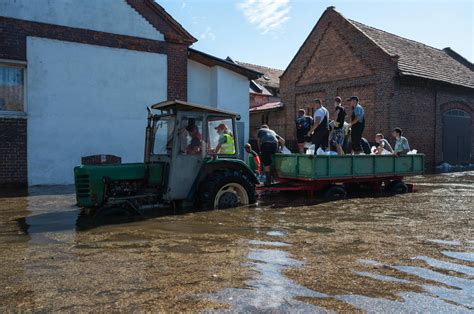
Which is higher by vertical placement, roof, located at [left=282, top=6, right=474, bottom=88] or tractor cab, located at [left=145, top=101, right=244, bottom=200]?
roof, located at [left=282, top=6, right=474, bottom=88]

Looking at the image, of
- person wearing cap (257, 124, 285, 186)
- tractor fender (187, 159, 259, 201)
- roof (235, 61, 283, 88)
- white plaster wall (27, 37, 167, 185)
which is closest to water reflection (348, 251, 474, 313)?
tractor fender (187, 159, 259, 201)

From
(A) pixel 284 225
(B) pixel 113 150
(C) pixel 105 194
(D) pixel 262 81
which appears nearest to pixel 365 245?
(A) pixel 284 225

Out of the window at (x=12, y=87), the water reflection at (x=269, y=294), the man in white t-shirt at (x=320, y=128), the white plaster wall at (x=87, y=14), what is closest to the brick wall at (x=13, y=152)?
the window at (x=12, y=87)

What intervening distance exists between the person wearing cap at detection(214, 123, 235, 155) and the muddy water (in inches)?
47.3

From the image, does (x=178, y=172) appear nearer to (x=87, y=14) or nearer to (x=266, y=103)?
(x=87, y=14)

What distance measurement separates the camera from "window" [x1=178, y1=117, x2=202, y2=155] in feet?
24.9

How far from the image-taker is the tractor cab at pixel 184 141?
295 inches

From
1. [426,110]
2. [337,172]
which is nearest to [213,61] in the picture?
[337,172]

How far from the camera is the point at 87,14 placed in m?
12.6

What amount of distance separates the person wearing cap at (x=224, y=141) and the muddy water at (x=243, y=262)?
120 centimetres

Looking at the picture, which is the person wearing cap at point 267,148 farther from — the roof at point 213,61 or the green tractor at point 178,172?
the roof at point 213,61

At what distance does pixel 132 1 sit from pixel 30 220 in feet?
28.2

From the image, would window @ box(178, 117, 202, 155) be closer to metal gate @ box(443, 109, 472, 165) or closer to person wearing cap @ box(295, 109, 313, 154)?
person wearing cap @ box(295, 109, 313, 154)

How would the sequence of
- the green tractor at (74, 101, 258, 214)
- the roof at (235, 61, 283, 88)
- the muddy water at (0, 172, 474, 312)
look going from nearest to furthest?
the muddy water at (0, 172, 474, 312) < the green tractor at (74, 101, 258, 214) < the roof at (235, 61, 283, 88)
